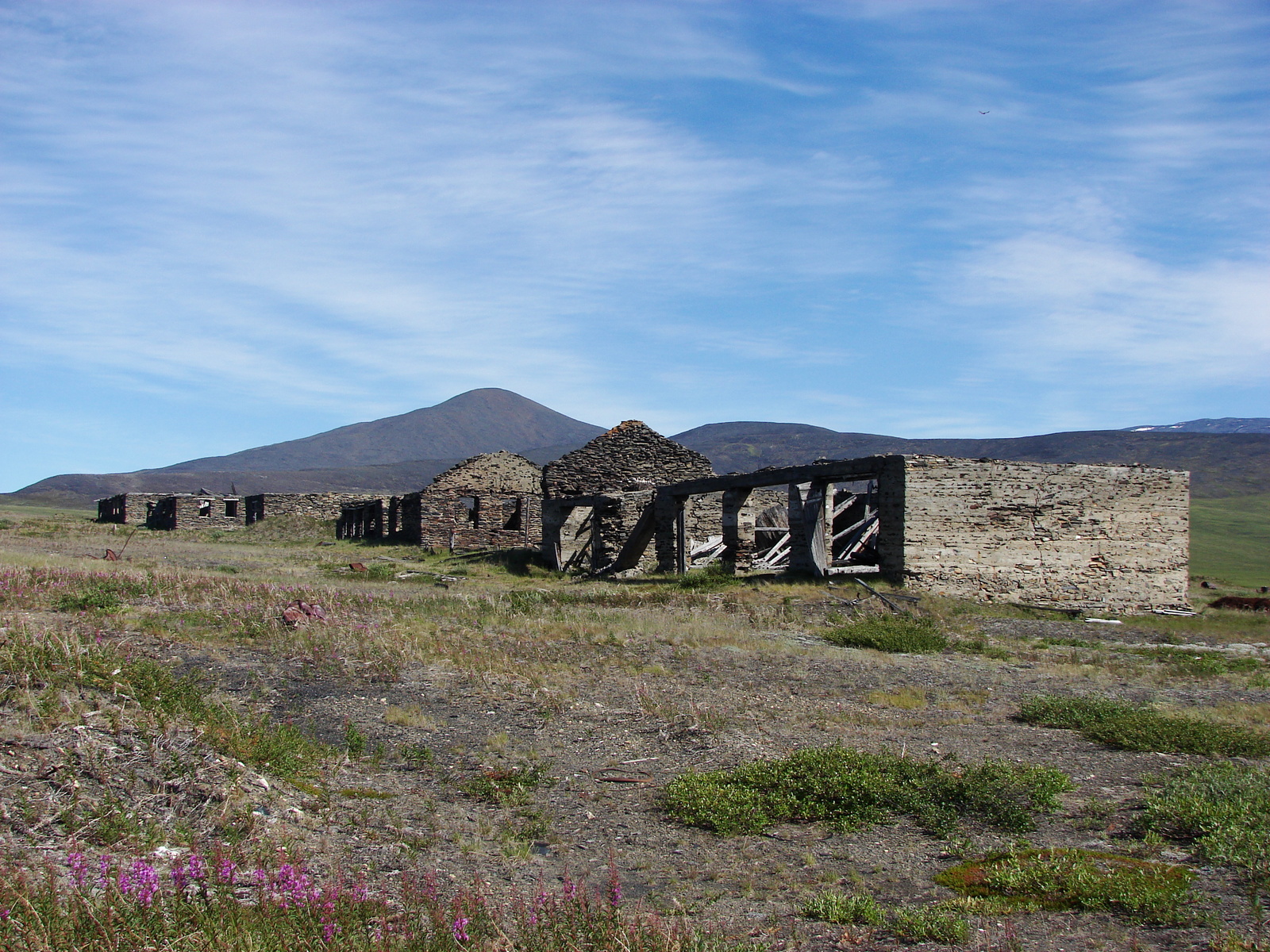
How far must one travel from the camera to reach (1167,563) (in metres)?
20.5

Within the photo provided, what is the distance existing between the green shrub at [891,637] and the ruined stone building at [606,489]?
35.8 ft

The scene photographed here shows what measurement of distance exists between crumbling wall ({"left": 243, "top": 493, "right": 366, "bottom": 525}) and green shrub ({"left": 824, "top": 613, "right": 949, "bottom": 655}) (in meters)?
38.2

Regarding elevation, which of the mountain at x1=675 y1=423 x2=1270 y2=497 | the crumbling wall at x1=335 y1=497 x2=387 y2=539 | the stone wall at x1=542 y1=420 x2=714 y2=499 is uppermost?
the mountain at x1=675 y1=423 x2=1270 y2=497

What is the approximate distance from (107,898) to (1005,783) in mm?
5000

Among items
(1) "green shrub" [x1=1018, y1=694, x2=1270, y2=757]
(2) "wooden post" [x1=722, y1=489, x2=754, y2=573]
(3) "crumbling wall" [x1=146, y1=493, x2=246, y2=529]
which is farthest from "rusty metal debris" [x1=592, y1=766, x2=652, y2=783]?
(3) "crumbling wall" [x1=146, y1=493, x2=246, y2=529]

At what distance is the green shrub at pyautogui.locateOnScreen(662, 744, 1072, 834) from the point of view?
5.45 m

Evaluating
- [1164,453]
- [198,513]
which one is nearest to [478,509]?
[198,513]

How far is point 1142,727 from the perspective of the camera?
24.9 feet

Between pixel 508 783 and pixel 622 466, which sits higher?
pixel 622 466

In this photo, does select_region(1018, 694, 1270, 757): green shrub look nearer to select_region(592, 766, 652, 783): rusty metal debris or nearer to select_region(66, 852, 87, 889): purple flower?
select_region(592, 766, 652, 783): rusty metal debris

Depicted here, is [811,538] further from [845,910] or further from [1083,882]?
[845,910]

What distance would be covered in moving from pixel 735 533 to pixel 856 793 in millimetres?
17394

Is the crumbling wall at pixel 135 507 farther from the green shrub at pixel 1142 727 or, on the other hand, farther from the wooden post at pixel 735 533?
the green shrub at pixel 1142 727

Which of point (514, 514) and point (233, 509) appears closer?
point (514, 514)
